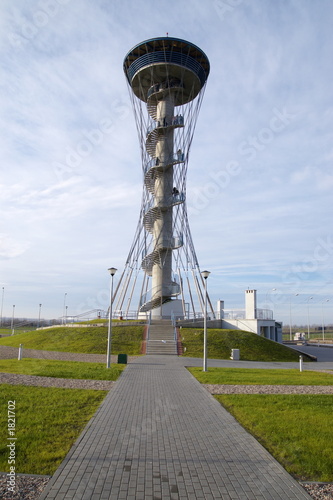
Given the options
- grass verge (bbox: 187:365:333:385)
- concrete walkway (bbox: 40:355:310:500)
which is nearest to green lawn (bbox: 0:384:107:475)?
concrete walkway (bbox: 40:355:310:500)

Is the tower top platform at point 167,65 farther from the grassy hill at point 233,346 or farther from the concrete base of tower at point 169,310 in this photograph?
the grassy hill at point 233,346

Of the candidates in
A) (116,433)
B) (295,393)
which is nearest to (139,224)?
(295,393)

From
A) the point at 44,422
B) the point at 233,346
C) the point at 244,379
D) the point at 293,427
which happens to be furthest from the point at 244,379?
the point at 233,346

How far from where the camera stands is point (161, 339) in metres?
28.6

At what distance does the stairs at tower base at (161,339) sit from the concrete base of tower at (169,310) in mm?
3165

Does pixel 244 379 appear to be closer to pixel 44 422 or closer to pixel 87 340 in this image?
pixel 44 422

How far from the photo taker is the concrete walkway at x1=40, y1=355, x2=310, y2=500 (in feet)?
17.6

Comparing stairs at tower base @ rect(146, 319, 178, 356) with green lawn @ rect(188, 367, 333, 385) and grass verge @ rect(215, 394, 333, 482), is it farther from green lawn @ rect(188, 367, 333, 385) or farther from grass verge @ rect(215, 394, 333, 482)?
grass verge @ rect(215, 394, 333, 482)

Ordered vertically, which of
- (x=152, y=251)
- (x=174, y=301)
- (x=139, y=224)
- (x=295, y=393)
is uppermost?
(x=139, y=224)

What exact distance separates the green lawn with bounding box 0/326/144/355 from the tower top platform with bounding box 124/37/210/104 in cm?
2520

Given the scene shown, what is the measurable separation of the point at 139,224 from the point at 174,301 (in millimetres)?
9079

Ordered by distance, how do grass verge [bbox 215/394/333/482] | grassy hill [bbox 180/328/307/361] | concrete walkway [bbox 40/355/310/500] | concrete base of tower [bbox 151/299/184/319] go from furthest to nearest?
concrete base of tower [bbox 151/299/184/319], grassy hill [bbox 180/328/307/361], grass verge [bbox 215/394/333/482], concrete walkway [bbox 40/355/310/500]

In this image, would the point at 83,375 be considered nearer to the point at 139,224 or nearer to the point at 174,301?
the point at 174,301

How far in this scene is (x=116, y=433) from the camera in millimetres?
8023
